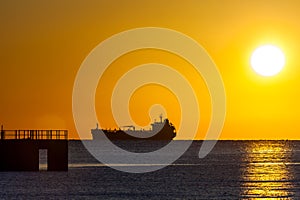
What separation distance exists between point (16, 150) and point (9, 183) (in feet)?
20.1

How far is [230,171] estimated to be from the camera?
5128 inches

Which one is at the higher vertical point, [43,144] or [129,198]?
[43,144]

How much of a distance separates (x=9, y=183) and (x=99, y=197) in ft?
58.0

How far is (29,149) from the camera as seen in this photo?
102375mm

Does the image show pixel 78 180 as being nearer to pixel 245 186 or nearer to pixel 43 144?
pixel 43 144

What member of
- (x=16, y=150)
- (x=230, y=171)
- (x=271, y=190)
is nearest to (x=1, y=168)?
(x=16, y=150)

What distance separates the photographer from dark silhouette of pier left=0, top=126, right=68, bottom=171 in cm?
10138

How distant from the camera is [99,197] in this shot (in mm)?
81688

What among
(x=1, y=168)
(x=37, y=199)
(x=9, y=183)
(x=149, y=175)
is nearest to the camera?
(x=37, y=199)

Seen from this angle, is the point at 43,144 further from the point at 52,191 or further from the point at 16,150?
the point at 52,191

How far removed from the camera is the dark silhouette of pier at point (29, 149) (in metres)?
101

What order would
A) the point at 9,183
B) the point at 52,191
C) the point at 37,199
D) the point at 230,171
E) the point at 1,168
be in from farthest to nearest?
1. the point at 230,171
2. the point at 1,168
3. the point at 9,183
4. the point at 52,191
5. the point at 37,199

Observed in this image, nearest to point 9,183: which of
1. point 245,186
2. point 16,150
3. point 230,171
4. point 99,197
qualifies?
point 16,150

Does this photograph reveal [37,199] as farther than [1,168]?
No
